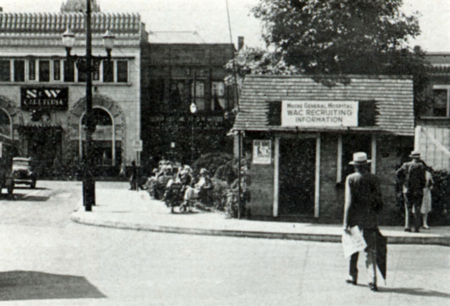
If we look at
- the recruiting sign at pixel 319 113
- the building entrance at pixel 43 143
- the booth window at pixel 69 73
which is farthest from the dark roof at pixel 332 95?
the booth window at pixel 69 73

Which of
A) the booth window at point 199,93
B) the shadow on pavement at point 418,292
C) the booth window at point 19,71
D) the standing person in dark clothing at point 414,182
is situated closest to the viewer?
the shadow on pavement at point 418,292

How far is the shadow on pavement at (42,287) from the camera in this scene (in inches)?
285

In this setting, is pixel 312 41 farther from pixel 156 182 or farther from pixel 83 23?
pixel 83 23

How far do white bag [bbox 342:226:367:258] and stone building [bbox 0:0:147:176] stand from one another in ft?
105

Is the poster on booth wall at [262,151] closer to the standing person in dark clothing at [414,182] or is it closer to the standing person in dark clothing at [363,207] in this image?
the standing person in dark clothing at [414,182]

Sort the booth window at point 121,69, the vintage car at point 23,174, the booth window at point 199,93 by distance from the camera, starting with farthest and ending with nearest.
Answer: the booth window at point 199,93 → the booth window at point 121,69 → the vintage car at point 23,174

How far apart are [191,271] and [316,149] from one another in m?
7.77

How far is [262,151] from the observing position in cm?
1594

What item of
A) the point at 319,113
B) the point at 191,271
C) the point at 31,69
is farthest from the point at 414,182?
the point at 31,69

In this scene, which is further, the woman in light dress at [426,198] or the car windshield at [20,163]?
the car windshield at [20,163]

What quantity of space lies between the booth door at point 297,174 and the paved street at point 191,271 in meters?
3.38

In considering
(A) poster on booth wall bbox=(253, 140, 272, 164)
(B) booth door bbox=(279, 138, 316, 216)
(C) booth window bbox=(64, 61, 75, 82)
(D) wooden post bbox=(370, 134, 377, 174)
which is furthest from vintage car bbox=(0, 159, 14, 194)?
(C) booth window bbox=(64, 61, 75, 82)

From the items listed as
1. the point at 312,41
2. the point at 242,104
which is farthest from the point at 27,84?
the point at 242,104

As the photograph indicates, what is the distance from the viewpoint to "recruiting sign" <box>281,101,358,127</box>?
15.7 m
